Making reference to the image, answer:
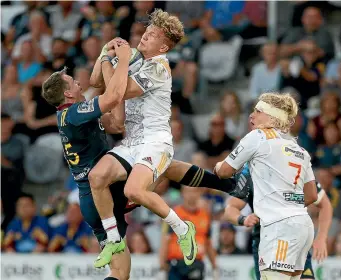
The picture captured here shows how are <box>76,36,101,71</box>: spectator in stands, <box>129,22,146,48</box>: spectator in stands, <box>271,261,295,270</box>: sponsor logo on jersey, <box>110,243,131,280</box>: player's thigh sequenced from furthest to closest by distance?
<box>76,36,101,71</box>: spectator in stands
<box>129,22,146,48</box>: spectator in stands
<box>110,243,131,280</box>: player's thigh
<box>271,261,295,270</box>: sponsor logo on jersey

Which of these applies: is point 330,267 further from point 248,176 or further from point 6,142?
point 6,142

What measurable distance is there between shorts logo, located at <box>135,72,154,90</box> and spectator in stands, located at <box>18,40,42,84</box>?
8015mm

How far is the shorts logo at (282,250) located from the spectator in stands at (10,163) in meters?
7.51

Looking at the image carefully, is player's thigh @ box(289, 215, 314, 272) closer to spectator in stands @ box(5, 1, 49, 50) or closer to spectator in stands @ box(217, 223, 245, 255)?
spectator in stands @ box(217, 223, 245, 255)

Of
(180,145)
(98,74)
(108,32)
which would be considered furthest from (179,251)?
(108,32)

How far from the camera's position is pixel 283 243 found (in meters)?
7.45

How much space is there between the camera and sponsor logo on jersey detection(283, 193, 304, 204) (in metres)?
7.53

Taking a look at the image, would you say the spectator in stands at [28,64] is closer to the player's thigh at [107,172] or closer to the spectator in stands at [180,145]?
the spectator in stands at [180,145]

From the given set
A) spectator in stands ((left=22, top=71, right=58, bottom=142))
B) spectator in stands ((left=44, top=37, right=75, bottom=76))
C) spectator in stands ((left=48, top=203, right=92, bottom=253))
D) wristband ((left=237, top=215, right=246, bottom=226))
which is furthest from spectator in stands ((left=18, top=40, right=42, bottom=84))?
wristband ((left=237, top=215, right=246, bottom=226))

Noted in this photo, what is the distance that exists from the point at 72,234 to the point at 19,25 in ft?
15.4

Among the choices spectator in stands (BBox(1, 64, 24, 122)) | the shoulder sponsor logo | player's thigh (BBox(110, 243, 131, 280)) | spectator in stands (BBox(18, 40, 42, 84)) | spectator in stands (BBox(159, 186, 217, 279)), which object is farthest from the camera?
spectator in stands (BBox(18, 40, 42, 84))

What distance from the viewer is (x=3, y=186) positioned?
14492 mm

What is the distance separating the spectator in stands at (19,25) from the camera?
16328 mm

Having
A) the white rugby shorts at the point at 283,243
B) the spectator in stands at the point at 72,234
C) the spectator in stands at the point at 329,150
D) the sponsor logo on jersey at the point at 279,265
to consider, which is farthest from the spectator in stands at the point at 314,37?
the sponsor logo on jersey at the point at 279,265
